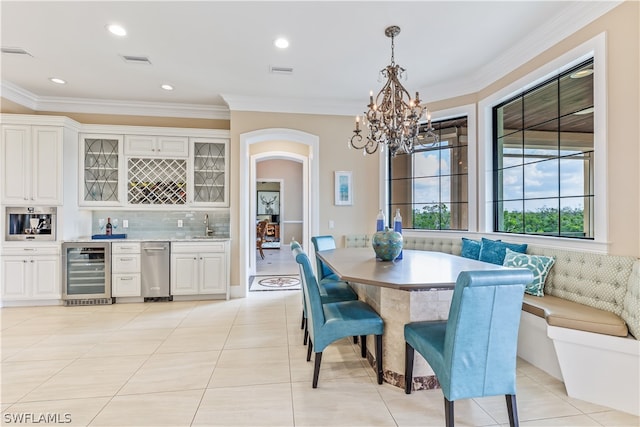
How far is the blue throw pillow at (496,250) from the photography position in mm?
3111

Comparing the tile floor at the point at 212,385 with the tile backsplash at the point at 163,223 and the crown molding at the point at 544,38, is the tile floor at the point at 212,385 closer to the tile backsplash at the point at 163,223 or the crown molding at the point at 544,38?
the tile backsplash at the point at 163,223

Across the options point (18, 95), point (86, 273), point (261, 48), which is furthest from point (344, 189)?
point (18, 95)

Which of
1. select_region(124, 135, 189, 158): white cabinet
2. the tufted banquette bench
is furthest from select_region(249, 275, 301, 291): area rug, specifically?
the tufted banquette bench

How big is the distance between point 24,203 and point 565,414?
20.1 ft

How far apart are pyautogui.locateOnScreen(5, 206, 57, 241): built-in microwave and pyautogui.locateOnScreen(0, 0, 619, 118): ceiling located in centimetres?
160

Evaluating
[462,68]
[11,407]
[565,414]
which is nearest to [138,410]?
[11,407]

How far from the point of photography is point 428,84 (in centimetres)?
418

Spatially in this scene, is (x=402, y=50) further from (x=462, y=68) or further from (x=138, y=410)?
(x=138, y=410)

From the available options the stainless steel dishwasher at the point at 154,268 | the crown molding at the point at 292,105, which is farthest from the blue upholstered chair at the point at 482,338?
the stainless steel dishwasher at the point at 154,268

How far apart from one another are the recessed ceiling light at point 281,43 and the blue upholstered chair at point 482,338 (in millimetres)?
2787

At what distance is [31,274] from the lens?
410 cm

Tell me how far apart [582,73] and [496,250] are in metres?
1.83

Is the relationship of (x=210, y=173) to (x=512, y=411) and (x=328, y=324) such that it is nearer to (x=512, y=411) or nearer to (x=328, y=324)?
(x=328, y=324)

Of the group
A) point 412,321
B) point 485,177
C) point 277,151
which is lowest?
point 412,321
